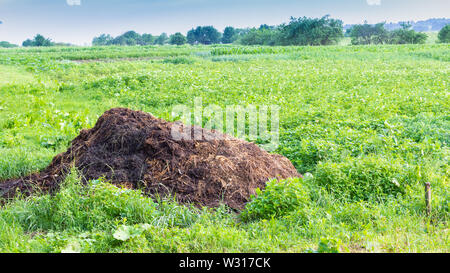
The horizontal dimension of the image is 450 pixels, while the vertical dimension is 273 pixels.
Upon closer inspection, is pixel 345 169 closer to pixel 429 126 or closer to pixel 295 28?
pixel 429 126

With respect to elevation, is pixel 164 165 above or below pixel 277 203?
above

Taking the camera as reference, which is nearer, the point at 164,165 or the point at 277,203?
the point at 277,203

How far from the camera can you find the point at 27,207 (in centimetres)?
464

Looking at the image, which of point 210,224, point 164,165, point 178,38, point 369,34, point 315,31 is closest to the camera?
point 210,224

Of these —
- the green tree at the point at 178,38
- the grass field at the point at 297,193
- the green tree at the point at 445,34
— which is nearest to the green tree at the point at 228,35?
the green tree at the point at 178,38

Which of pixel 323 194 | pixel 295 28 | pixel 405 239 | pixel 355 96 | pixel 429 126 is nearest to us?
pixel 405 239

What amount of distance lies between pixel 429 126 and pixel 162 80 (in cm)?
992

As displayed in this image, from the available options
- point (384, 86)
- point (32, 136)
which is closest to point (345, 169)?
point (32, 136)

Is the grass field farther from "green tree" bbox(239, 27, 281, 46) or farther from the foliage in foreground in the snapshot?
"green tree" bbox(239, 27, 281, 46)

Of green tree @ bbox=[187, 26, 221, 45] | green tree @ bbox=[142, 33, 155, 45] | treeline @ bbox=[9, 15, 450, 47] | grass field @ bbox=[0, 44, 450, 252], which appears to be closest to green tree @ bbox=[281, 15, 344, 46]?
treeline @ bbox=[9, 15, 450, 47]

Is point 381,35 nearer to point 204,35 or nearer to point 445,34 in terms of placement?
point 445,34

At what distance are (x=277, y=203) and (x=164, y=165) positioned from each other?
5.76ft

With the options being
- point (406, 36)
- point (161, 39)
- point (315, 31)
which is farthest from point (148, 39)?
point (406, 36)

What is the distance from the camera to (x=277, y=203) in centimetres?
435
